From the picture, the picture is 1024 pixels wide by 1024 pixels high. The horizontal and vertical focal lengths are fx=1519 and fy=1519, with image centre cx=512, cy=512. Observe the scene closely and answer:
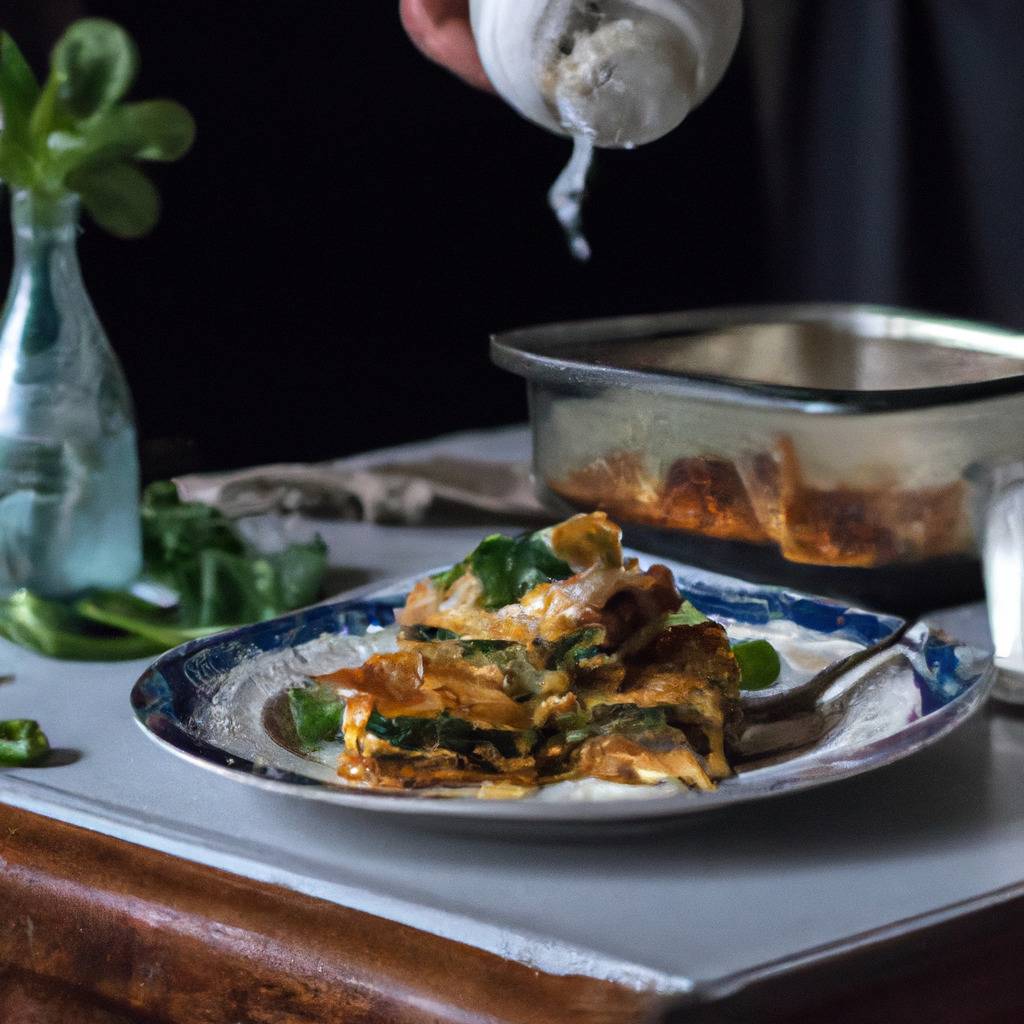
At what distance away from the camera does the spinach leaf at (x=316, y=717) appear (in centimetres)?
59

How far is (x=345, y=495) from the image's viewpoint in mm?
1104

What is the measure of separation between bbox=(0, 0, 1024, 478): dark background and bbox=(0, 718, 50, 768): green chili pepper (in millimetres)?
980

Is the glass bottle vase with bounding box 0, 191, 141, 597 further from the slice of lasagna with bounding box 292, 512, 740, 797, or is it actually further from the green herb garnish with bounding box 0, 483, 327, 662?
the slice of lasagna with bounding box 292, 512, 740, 797

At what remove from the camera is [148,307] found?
167cm

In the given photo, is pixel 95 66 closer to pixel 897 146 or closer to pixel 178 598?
pixel 178 598

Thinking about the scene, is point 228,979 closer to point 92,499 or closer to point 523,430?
point 92,499

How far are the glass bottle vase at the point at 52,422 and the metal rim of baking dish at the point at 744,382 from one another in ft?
0.73

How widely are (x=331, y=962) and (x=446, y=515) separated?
0.63m

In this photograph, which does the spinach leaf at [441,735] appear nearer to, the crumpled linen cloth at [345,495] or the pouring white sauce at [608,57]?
the pouring white sauce at [608,57]

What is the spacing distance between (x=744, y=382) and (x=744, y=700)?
160mm

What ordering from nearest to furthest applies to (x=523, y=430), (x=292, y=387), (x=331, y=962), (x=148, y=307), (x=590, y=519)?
(x=331, y=962), (x=590, y=519), (x=523, y=430), (x=148, y=307), (x=292, y=387)

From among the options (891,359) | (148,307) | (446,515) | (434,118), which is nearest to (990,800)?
(891,359)

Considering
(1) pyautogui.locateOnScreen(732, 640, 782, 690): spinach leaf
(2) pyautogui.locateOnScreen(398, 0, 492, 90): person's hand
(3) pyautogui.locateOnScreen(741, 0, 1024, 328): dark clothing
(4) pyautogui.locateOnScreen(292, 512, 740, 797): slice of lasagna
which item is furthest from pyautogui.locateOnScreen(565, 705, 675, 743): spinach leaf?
(3) pyautogui.locateOnScreen(741, 0, 1024, 328): dark clothing

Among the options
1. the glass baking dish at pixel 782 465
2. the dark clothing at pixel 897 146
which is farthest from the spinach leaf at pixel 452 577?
the dark clothing at pixel 897 146
